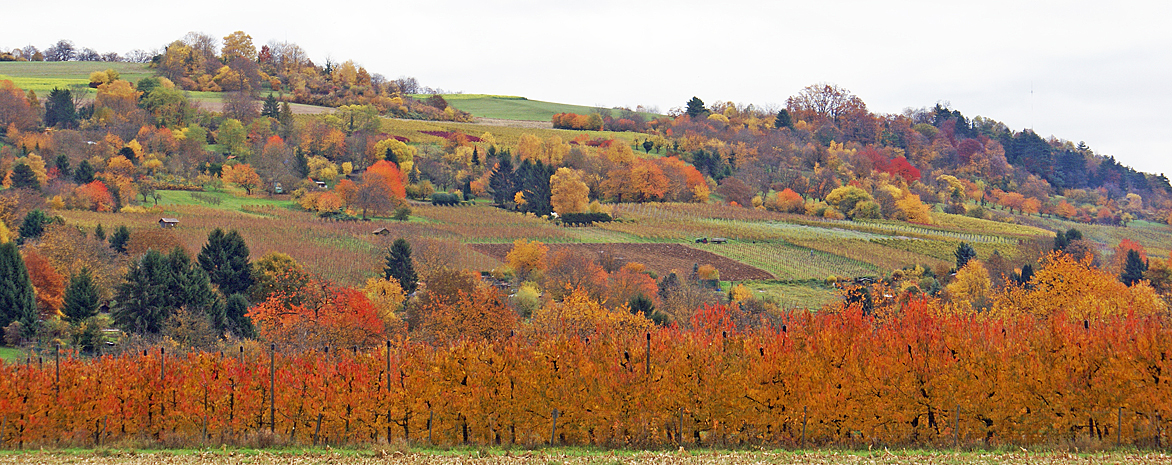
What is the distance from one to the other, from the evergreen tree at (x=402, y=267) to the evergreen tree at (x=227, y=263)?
10.1 m

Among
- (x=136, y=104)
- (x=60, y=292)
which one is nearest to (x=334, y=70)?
(x=136, y=104)

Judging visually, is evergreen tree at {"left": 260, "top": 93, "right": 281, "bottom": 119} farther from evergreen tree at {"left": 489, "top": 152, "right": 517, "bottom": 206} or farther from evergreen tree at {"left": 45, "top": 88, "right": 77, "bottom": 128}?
evergreen tree at {"left": 489, "top": 152, "right": 517, "bottom": 206}

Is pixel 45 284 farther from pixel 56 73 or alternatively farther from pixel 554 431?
pixel 56 73

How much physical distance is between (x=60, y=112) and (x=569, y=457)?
454 feet

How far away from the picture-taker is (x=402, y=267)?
6969cm

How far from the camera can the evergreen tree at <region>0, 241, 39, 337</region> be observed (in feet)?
174

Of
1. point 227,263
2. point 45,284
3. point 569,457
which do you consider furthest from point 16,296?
point 569,457

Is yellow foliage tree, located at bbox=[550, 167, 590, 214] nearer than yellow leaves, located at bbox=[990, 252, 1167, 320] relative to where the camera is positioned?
No

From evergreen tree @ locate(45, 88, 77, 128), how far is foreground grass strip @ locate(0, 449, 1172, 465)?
127719mm

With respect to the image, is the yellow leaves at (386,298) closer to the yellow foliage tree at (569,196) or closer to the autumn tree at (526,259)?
the autumn tree at (526,259)

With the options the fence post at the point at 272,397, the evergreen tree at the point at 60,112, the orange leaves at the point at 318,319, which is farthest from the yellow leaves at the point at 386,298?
the evergreen tree at the point at 60,112

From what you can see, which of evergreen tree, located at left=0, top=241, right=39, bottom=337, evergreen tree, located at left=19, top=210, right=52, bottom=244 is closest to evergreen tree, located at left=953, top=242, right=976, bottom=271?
evergreen tree, located at left=0, top=241, right=39, bottom=337

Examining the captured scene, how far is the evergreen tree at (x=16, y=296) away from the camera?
174 ft

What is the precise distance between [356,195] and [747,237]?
44708mm
